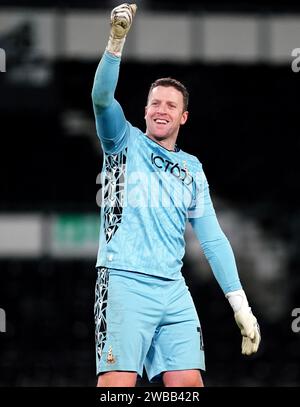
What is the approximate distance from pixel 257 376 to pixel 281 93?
4627mm

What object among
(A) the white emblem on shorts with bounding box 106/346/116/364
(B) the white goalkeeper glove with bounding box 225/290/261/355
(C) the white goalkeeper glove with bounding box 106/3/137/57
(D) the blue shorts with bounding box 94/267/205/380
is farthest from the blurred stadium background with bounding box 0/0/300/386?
(C) the white goalkeeper glove with bounding box 106/3/137/57

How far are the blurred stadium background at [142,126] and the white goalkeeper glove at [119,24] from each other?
9721mm

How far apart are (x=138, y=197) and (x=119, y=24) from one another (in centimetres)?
83

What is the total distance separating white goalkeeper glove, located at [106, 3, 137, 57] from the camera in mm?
4527

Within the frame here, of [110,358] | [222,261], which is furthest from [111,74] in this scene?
[110,358]

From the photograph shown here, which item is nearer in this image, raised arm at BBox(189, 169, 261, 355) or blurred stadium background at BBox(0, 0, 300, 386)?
raised arm at BBox(189, 169, 261, 355)

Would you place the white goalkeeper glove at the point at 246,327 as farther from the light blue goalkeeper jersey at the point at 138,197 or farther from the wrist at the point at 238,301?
the light blue goalkeeper jersey at the point at 138,197

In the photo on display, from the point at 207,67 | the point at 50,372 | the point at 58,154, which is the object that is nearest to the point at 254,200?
the point at 207,67

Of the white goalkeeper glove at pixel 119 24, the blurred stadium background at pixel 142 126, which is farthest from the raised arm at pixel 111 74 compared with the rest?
the blurred stadium background at pixel 142 126

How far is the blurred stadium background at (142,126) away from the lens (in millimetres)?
14523

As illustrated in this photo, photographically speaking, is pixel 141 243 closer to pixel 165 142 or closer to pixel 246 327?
pixel 165 142

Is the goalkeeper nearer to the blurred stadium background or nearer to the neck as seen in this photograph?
the neck

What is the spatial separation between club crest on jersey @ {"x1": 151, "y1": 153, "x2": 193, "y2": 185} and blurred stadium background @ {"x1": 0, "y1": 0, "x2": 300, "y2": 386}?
363 inches

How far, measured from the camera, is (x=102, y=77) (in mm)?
4566
